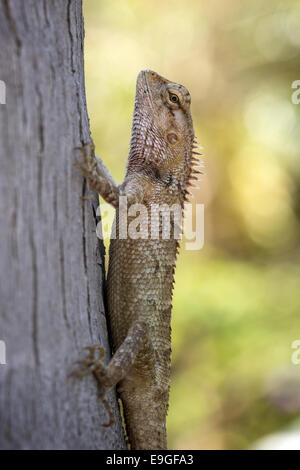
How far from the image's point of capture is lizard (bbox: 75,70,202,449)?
9.06 feet

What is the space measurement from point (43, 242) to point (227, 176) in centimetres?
774

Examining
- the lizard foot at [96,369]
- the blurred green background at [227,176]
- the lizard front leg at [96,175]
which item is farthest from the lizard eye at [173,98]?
the blurred green background at [227,176]

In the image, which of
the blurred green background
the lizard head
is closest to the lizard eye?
the lizard head

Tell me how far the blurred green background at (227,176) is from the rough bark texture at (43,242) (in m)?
5.27

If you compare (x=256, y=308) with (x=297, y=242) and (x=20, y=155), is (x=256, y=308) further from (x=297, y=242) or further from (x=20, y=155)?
(x=20, y=155)

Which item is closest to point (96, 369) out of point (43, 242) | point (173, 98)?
point (43, 242)

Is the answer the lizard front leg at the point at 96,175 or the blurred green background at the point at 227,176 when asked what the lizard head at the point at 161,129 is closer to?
the lizard front leg at the point at 96,175

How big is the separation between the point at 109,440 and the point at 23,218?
3.94 feet

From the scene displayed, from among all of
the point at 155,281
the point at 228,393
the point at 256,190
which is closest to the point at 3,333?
the point at 155,281

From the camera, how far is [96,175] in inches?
96.0

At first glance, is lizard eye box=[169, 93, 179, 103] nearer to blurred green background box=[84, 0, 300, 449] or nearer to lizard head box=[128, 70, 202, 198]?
lizard head box=[128, 70, 202, 198]

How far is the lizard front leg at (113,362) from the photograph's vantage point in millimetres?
2187

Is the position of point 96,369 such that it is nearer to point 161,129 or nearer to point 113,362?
point 113,362

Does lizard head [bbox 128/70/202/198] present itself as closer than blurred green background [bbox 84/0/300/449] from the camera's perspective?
Yes
